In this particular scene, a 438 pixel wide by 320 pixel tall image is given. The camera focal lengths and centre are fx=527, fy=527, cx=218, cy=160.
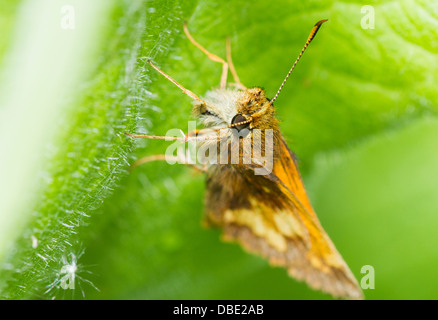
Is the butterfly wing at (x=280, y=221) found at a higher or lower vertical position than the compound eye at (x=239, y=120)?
lower

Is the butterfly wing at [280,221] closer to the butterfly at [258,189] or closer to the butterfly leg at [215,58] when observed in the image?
the butterfly at [258,189]

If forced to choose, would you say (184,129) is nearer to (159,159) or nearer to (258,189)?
(159,159)

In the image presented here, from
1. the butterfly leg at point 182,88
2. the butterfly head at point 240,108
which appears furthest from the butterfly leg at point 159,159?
the butterfly leg at point 182,88

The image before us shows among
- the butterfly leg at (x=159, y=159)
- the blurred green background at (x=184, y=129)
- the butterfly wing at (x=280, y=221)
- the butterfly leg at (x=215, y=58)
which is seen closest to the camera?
the blurred green background at (x=184, y=129)

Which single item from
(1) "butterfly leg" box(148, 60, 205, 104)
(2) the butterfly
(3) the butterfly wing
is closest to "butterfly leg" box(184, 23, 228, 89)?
(2) the butterfly

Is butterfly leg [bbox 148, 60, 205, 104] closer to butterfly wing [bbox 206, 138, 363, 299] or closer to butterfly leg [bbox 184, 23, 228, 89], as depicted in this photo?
butterfly leg [bbox 184, 23, 228, 89]
